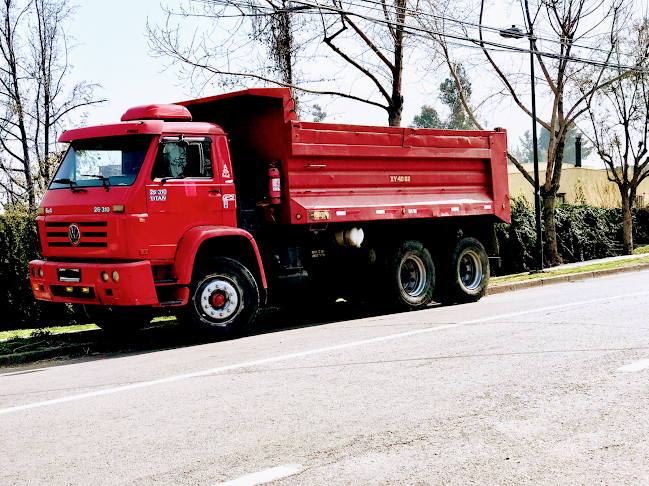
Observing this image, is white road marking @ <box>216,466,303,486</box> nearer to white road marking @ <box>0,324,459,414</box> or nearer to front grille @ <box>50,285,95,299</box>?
white road marking @ <box>0,324,459,414</box>

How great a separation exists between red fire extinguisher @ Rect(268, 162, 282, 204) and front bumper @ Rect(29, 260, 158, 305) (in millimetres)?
2137

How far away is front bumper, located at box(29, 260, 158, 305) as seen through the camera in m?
8.88

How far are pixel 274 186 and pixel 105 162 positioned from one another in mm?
2254

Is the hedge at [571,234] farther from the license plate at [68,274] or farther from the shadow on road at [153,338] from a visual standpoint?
the license plate at [68,274]

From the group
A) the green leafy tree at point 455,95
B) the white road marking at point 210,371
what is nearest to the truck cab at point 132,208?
the white road marking at point 210,371

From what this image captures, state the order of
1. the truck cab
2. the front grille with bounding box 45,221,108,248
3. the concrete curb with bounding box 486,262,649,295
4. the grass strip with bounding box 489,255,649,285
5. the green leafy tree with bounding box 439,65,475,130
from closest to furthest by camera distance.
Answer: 1. the truck cab
2. the front grille with bounding box 45,221,108,248
3. the concrete curb with bounding box 486,262,649,295
4. the grass strip with bounding box 489,255,649,285
5. the green leafy tree with bounding box 439,65,475,130

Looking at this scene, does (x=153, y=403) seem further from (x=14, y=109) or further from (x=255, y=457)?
(x=14, y=109)

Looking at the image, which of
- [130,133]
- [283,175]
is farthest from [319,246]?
[130,133]

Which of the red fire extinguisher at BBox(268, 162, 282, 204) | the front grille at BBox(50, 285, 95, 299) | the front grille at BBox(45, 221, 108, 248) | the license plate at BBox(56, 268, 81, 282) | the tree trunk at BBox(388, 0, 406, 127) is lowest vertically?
the front grille at BBox(50, 285, 95, 299)

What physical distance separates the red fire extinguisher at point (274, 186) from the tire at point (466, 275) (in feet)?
13.1

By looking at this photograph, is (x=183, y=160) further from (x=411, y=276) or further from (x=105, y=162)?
(x=411, y=276)

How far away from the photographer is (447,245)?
1327 cm

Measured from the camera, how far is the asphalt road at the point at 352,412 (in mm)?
4227

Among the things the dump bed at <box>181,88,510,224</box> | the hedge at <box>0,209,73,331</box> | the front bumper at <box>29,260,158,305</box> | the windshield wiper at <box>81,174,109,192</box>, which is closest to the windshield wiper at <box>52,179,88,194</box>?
the windshield wiper at <box>81,174,109,192</box>
